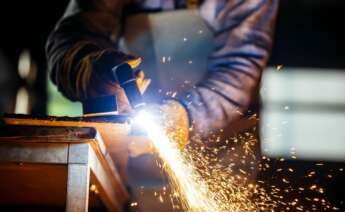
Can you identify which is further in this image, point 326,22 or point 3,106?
point 3,106

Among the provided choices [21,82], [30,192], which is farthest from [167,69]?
[21,82]

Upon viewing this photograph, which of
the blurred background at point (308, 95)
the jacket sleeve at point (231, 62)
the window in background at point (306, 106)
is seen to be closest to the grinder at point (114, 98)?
the jacket sleeve at point (231, 62)

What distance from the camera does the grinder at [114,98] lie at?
208cm

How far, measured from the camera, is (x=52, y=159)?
1.67 metres

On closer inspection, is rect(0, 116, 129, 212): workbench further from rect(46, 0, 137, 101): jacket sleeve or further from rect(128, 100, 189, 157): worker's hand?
rect(128, 100, 189, 157): worker's hand

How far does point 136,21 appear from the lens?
334 cm

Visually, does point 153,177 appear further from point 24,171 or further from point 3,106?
point 3,106

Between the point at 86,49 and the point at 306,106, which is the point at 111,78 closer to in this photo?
the point at 86,49

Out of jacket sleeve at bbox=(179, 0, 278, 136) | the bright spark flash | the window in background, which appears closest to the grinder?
the bright spark flash

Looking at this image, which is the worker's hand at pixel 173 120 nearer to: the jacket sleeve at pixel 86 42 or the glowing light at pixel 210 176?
the glowing light at pixel 210 176

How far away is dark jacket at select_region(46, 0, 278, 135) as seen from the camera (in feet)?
9.23

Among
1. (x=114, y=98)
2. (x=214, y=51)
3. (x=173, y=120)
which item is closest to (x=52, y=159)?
(x=114, y=98)

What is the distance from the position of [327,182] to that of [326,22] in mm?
1404

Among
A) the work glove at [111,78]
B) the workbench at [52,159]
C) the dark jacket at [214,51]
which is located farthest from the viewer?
the dark jacket at [214,51]
